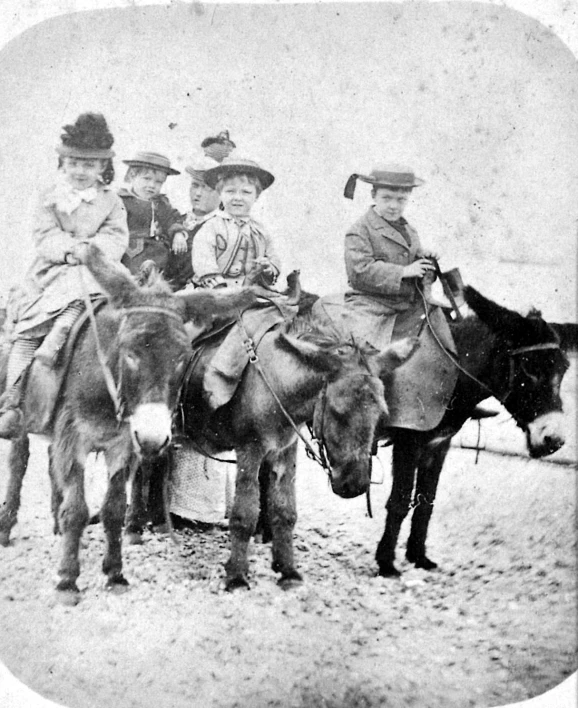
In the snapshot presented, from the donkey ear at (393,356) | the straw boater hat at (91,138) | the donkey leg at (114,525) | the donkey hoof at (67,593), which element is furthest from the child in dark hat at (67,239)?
the donkey ear at (393,356)

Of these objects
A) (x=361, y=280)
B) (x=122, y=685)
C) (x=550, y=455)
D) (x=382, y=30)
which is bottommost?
(x=122, y=685)

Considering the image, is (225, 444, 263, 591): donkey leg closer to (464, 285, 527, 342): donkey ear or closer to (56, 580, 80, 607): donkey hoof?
(56, 580, 80, 607): donkey hoof

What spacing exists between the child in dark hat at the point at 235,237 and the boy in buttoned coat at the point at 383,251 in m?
0.35

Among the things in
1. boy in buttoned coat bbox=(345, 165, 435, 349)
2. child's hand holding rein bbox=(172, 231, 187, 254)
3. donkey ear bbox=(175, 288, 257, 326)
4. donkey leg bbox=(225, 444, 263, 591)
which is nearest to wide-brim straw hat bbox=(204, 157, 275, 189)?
child's hand holding rein bbox=(172, 231, 187, 254)

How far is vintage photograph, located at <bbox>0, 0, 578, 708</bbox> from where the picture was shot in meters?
3.37

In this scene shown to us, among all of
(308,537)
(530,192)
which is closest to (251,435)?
(308,537)

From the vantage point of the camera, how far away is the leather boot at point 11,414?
3.45m

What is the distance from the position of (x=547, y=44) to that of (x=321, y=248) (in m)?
1.31

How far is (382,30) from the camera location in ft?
11.1

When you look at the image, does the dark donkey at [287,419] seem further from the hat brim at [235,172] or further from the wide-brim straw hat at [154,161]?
the wide-brim straw hat at [154,161]

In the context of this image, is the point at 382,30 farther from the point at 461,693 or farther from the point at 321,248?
the point at 461,693

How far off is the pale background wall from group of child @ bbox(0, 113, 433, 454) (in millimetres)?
63

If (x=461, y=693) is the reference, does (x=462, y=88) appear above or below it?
above

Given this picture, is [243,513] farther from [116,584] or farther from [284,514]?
[116,584]
